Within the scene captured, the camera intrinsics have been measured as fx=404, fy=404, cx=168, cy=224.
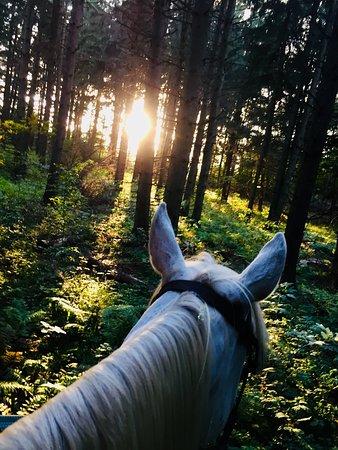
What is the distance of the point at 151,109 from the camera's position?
11844mm

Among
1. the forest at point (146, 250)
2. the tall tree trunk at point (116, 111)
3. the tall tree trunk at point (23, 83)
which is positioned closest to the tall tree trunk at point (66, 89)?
the forest at point (146, 250)

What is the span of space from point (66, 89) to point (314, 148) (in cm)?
→ 826

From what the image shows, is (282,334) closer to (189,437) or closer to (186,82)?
(189,437)

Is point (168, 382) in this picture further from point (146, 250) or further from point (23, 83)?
point (23, 83)

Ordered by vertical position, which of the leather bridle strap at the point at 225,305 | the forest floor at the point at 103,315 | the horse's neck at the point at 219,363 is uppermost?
the leather bridle strap at the point at 225,305

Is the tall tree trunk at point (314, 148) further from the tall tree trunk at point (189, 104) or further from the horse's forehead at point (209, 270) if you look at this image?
the horse's forehead at point (209, 270)

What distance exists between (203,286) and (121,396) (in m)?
0.82

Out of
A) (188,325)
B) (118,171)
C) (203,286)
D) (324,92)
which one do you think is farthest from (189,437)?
(118,171)

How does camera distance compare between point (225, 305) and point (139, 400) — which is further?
point (225, 305)

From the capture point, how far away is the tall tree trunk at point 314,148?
854 centimetres

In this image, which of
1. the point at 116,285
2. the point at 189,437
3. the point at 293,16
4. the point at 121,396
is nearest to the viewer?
the point at 121,396

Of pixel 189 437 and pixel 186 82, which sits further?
pixel 186 82

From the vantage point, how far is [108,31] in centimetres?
3039

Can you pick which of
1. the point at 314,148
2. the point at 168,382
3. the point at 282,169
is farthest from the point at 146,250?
the point at 282,169
